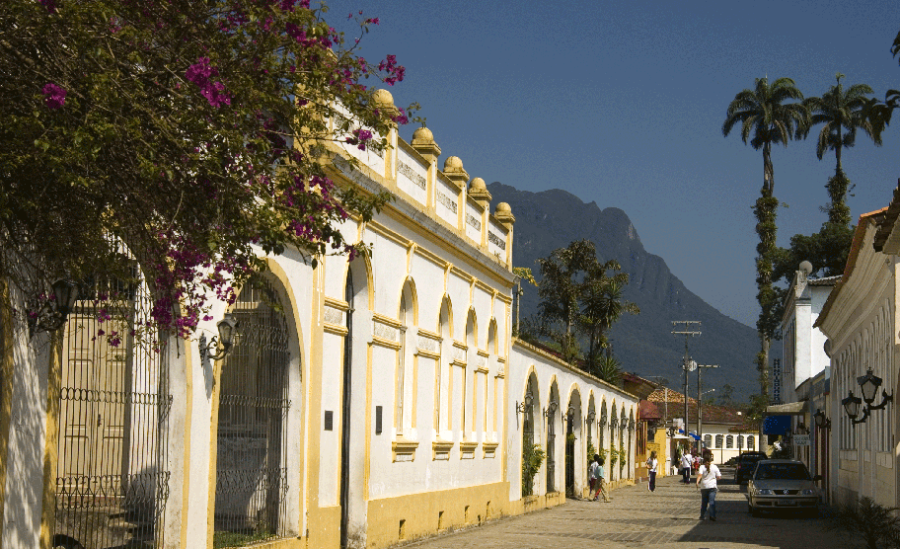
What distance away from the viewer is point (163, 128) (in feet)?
27.0

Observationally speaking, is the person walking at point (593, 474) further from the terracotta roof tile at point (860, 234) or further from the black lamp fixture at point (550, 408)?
the terracotta roof tile at point (860, 234)

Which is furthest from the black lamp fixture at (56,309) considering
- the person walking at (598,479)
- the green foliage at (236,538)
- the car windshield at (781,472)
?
the person walking at (598,479)

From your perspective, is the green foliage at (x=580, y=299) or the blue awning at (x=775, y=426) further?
the green foliage at (x=580, y=299)

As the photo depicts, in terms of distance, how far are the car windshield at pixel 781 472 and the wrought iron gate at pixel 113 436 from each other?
Answer: 2241cm

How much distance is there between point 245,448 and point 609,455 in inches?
1326

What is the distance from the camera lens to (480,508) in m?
26.2

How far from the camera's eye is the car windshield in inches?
1262

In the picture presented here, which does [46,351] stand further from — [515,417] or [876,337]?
[515,417]

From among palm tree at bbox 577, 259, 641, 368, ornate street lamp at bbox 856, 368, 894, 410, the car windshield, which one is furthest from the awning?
ornate street lamp at bbox 856, 368, 894, 410

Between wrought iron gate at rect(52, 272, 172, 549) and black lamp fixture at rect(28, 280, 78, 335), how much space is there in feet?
1.23

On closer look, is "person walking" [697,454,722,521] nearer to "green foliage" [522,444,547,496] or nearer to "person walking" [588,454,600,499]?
"green foliage" [522,444,547,496]

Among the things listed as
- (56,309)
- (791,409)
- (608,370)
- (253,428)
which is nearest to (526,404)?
(253,428)

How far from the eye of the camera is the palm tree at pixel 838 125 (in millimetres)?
65875

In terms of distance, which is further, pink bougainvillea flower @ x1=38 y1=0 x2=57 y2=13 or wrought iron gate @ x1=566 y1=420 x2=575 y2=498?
wrought iron gate @ x1=566 y1=420 x2=575 y2=498
